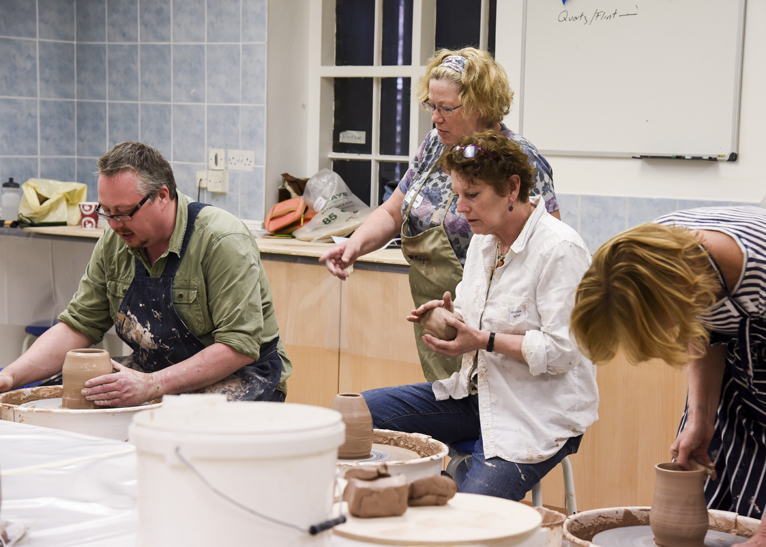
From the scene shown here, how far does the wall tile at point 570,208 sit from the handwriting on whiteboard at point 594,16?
2.59 feet

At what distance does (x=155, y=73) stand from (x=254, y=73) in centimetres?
76

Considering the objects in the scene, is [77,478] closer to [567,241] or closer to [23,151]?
[567,241]

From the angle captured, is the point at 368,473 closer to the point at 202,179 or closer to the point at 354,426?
the point at 354,426

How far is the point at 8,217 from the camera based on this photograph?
4.82 metres

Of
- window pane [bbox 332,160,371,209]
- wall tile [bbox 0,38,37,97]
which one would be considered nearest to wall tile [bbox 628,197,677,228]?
window pane [bbox 332,160,371,209]

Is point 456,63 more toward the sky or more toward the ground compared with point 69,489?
more toward the sky

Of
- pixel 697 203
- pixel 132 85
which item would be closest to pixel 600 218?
pixel 697 203

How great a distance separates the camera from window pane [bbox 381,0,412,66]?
15.1ft

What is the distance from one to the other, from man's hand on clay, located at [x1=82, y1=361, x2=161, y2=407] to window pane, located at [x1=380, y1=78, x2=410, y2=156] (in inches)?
113

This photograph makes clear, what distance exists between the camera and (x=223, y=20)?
4.72 metres

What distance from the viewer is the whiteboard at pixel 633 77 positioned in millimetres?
3461

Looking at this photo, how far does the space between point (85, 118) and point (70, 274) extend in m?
1.21

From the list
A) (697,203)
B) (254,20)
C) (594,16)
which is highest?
(254,20)

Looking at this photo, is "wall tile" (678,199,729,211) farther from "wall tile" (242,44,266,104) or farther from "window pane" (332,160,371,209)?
"wall tile" (242,44,266,104)
